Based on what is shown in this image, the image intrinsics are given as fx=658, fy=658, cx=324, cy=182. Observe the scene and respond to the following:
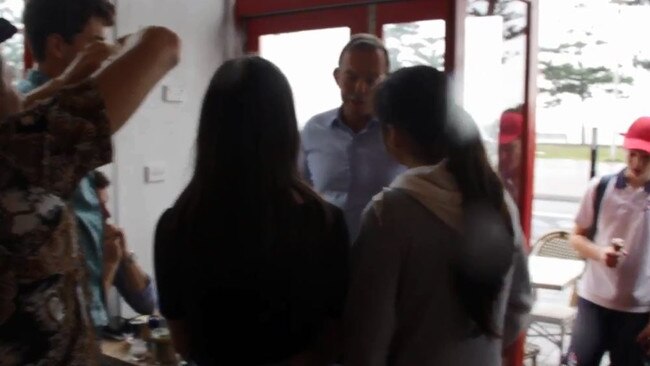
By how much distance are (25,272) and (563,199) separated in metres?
8.31

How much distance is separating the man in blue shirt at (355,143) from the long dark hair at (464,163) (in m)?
0.80

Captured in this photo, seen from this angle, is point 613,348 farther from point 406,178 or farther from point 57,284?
point 57,284

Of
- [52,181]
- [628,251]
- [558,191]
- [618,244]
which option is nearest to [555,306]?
[628,251]

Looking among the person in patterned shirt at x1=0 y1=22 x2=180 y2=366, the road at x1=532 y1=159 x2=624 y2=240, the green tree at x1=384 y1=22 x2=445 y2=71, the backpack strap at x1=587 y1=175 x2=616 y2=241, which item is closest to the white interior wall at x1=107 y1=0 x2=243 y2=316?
the green tree at x1=384 y1=22 x2=445 y2=71

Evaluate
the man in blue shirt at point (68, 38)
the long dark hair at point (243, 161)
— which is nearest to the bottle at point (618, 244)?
the long dark hair at point (243, 161)

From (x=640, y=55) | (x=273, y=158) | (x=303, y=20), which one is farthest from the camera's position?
(x=640, y=55)

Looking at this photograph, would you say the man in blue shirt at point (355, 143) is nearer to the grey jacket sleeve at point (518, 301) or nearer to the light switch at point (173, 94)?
the grey jacket sleeve at point (518, 301)

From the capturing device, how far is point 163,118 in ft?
10.0

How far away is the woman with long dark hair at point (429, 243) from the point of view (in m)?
1.23

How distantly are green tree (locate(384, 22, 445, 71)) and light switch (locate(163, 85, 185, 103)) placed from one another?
3.30 feet

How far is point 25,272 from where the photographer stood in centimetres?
92

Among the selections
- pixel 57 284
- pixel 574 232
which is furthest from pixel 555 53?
pixel 57 284

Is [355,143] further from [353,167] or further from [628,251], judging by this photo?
[628,251]

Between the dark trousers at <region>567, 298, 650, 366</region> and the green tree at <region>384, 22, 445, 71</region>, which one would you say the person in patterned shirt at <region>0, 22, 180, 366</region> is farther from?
the dark trousers at <region>567, 298, 650, 366</region>
